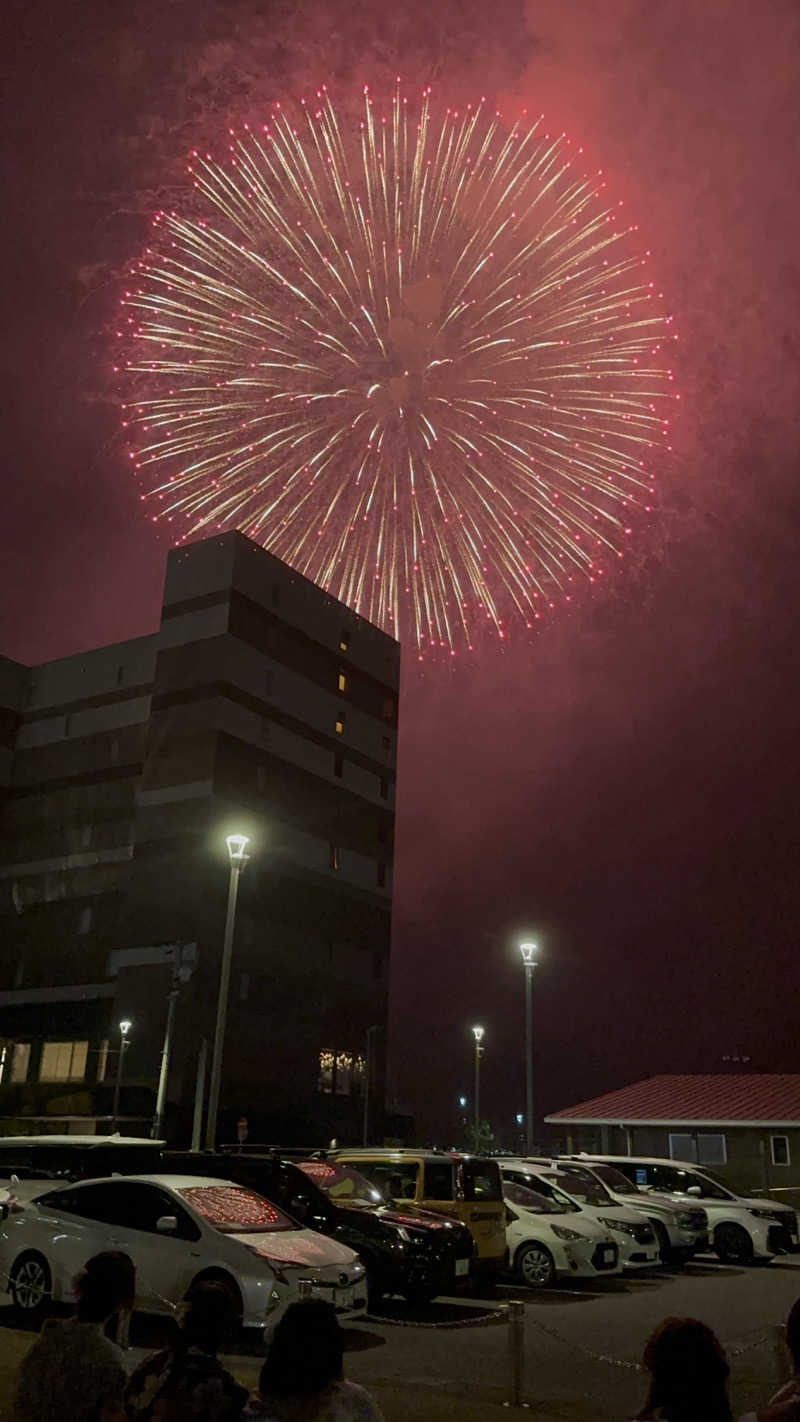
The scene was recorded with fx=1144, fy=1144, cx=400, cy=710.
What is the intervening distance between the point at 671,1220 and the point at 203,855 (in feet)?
113

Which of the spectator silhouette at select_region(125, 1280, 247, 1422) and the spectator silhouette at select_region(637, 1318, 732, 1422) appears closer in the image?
the spectator silhouette at select_region(637, 1318, 732, 1422)

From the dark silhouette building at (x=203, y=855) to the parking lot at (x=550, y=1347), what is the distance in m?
35.0

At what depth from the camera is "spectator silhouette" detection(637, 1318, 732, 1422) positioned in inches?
164

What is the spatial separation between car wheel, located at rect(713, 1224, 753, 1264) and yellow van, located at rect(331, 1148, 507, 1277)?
707cm

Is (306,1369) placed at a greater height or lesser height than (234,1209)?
lesser

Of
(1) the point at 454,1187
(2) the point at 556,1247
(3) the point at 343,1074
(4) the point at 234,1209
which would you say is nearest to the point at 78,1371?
(4) the point at 234,1209

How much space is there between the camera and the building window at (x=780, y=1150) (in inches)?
1499

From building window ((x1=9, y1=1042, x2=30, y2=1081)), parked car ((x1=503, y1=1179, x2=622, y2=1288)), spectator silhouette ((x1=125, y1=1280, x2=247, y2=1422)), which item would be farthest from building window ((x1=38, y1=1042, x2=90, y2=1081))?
spectator silhouette ((x1=125, y1=1280, x2=247, y2=1422))

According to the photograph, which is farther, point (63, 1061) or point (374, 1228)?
point (63, 1061)

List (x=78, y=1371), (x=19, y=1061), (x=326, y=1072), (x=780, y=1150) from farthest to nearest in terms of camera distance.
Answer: (x=19, y=1061) < (x=326, y=1072) < (x=780, y=1150) < (x=78, y=1371)

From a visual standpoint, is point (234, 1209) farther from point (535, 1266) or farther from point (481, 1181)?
point (535, 1266)

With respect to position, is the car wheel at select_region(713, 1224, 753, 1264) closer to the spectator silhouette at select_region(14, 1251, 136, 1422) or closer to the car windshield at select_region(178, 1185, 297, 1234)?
the car windshield at select_region(178, 1185, 297, 1234)

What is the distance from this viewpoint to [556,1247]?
16969 mm

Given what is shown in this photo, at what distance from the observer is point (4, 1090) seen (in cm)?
5703
